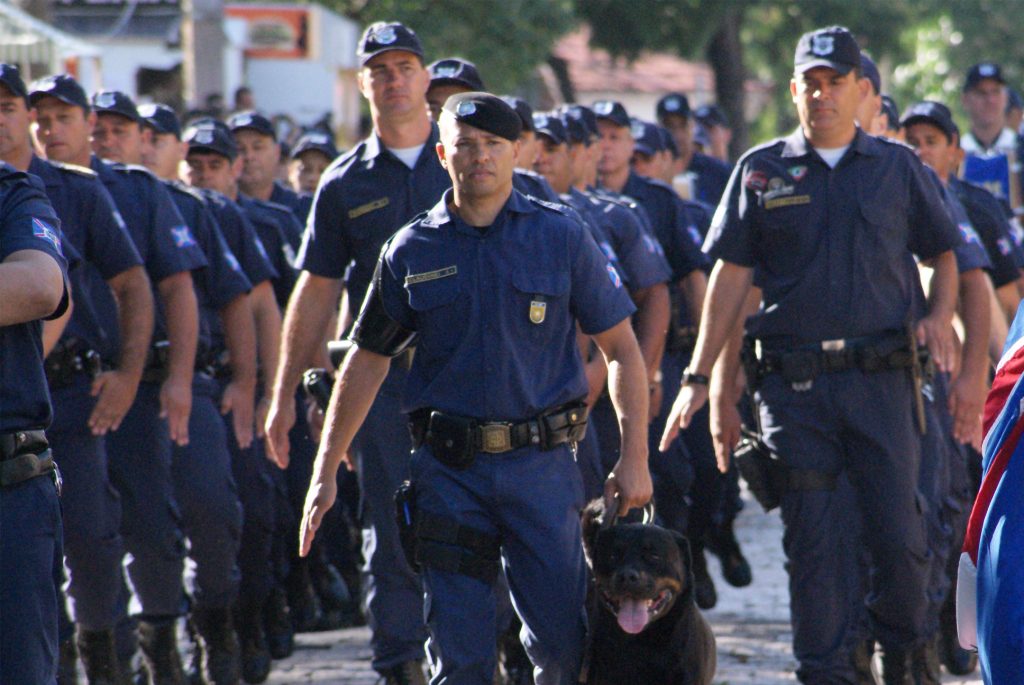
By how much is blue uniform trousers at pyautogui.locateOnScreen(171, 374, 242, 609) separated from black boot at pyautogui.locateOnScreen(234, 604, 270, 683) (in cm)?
44

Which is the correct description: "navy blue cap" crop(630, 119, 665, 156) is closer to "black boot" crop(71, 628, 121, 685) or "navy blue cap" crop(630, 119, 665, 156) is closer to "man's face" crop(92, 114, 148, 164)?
"man's face" crop(92, 114, 148, 164)

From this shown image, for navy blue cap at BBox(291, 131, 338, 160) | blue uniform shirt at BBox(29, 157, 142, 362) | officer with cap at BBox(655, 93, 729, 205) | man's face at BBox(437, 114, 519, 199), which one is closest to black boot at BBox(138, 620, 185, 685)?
blue uniform shirt at BBox(29, 157, 142, 362)

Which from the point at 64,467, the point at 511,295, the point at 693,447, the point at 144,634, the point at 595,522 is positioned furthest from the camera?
the point at 693,447

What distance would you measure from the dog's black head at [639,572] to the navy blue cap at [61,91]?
10.0 feet

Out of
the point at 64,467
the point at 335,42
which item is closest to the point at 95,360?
the point at 64,467

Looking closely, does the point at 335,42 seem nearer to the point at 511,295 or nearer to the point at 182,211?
the point at 182,211

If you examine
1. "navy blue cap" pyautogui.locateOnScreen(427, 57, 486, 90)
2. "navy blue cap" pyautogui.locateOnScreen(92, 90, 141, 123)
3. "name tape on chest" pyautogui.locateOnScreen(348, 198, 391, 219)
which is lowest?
"name tape on chest" pyautogui.locateOnScreen(348, 198, 391, 219)

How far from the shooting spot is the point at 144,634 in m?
7.50

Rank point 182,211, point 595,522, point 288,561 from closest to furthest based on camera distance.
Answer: point 595,522 → point 182,211 → point 288,561

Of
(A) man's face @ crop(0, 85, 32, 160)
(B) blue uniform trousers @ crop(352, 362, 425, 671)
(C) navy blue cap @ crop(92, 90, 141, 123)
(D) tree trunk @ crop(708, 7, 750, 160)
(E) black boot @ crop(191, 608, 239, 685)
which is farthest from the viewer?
(D) tree trunk @ crop(708, 7, 750, 160)

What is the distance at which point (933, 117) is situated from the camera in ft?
29.4

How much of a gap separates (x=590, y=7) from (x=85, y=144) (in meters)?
28.2

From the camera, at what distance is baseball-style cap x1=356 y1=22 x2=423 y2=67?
22.8 ft

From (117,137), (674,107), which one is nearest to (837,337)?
(117,137)
